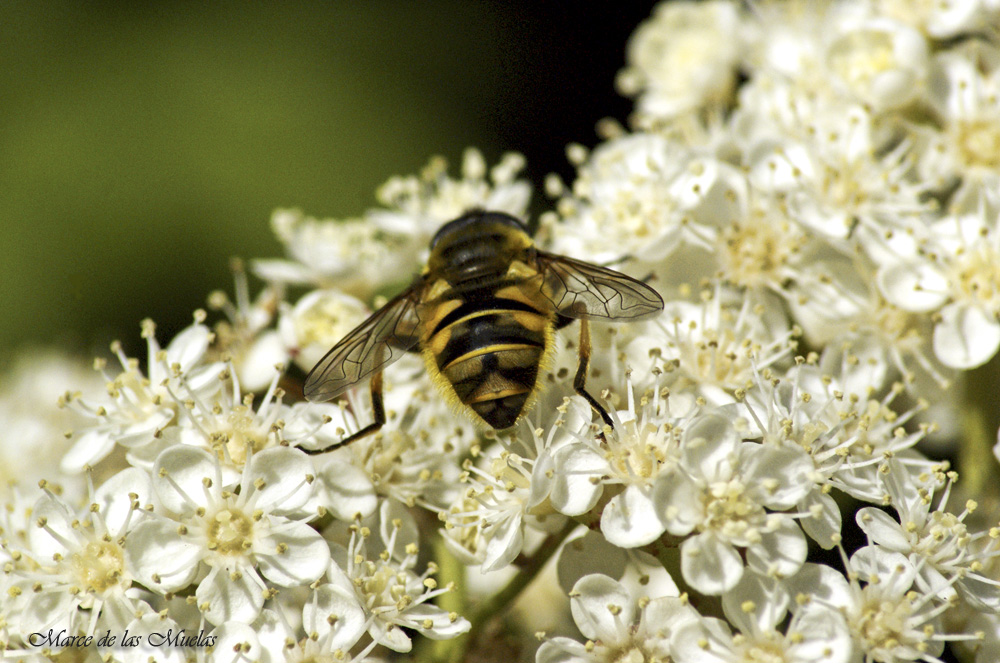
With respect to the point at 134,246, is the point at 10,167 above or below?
above

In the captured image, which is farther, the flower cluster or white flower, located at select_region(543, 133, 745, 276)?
white flower, located at select_region(543, 133, 745, 276)

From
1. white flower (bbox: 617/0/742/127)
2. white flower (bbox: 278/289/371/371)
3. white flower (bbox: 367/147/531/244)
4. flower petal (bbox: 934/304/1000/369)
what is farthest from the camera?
white flower (bbox: 617/0/742/127)

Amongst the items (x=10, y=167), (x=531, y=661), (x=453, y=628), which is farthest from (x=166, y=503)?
(x=10, y=167)

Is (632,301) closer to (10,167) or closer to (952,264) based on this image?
(952,264)

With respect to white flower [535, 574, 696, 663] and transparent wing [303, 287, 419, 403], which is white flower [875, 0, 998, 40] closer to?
transparent wing [303, 287, 419, 403]

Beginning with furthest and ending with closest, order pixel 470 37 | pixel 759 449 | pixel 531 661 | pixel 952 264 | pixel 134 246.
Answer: pixel 470 37
pixel 134 246
pixel 952 264
pixel 531 661
pixel 759 449

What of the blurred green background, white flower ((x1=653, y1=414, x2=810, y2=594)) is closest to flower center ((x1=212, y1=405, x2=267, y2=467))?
white flower ((x1=653, y1=414, x2=810, y2=594))

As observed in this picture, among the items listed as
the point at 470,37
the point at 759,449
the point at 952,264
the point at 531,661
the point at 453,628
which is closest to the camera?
the point at 759,449
